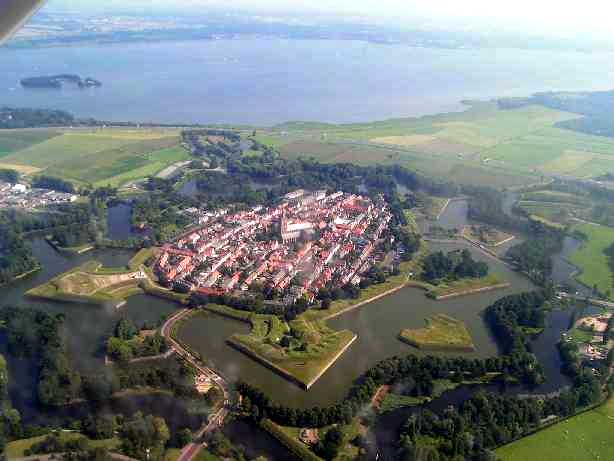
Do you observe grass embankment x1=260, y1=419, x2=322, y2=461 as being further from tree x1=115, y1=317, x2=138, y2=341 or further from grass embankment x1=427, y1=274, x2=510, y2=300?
grass embankment x1=427, y1=274, x2=510, y2=300

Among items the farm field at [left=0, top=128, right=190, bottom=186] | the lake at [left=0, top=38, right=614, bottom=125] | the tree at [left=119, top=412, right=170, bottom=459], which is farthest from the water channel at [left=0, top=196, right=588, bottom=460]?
the lake at [left=0, top=38, right=614, bottom=125]

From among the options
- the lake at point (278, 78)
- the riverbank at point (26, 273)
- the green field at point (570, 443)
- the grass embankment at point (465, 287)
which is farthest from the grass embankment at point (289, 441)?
the lake at point (278, 78)

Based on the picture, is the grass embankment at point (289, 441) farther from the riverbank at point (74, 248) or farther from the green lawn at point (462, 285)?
the riverbank at point (74, 248)

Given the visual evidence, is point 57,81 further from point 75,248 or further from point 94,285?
point 94,285

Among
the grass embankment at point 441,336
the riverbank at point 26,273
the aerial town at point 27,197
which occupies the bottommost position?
the grass embankment at point 441,336

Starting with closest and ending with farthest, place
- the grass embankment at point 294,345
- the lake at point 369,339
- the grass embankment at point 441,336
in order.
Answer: the lake at point 369,339
the grass embankment at point 294,345
the grass embankment at point 441,336

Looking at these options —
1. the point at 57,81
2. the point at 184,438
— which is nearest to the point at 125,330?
the point at 184,438
